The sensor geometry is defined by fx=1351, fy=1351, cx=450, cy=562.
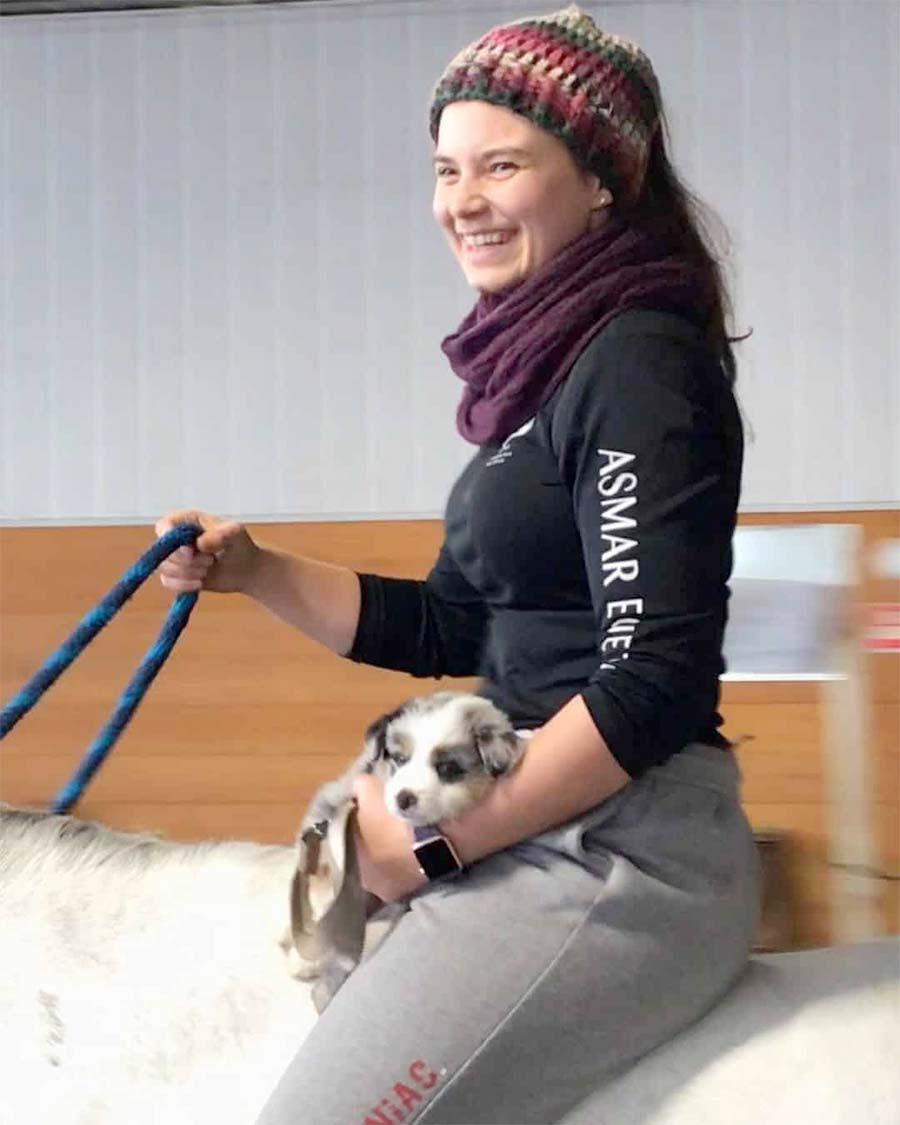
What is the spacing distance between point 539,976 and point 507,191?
0.48m

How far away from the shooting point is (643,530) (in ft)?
2.46

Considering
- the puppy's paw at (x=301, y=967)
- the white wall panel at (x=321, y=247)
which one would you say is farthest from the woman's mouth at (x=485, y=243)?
the white wall panel at (x=321, y=247)

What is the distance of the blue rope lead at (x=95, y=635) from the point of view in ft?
2.98

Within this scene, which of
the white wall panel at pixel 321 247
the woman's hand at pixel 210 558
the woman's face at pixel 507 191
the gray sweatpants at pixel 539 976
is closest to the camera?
the gray sweatpants at pixel 539 976

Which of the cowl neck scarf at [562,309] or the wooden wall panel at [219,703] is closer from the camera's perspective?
the cowl neck scarf at [562,309]

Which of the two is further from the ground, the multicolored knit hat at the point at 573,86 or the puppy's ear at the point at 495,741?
the multicolored knit hat at the point at 573,86

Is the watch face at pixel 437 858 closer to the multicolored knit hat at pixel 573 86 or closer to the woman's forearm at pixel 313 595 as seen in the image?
the woman's forearm at pixel 313 595

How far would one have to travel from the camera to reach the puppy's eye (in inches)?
31.5

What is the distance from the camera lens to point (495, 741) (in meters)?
0.81

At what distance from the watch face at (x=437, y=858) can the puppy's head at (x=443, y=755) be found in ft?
0.05

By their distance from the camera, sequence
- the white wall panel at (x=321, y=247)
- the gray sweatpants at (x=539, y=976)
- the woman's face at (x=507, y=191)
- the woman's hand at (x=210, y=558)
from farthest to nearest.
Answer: the white wall panel at (x=321, y=247), the woman's hand at (x=210, y=558), the woman's face at (x=507, y=191), the gray sweatpants at (x=539, y=976)

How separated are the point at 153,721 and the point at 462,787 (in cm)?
130

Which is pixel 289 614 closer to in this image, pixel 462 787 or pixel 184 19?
pixel 462 787

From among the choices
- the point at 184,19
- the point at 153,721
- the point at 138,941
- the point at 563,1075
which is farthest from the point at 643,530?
the point at 184,19
